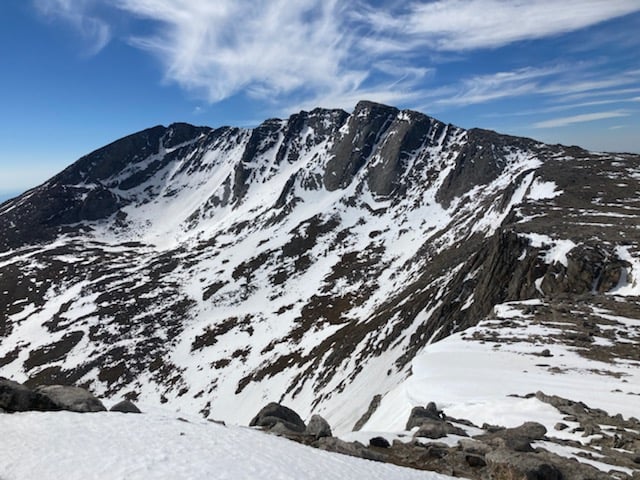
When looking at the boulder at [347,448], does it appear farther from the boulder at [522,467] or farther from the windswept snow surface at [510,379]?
the windswept snow surface at [510,379]

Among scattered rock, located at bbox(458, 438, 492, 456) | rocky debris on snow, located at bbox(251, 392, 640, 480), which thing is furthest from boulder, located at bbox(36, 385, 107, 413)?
scattered rock, located at bbox(458, 438, 492, 456)

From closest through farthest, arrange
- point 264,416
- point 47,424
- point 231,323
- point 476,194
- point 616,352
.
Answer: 1. point 47,424
2. point 264,416
3. point 616,352
4. point 231,323
5. point 476,194

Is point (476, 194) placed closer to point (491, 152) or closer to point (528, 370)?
point (491, 152)

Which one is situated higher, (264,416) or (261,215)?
(261,215)

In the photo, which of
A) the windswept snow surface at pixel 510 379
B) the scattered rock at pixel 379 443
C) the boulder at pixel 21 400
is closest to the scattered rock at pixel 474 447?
the scattered rock at pixel 379 443

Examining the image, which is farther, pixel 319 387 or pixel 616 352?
pixel 319 387

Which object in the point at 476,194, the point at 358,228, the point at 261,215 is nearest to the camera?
the point at 476,194

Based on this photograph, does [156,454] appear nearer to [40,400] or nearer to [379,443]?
[379,443]

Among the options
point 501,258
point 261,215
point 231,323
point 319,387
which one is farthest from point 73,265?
point 501,258
